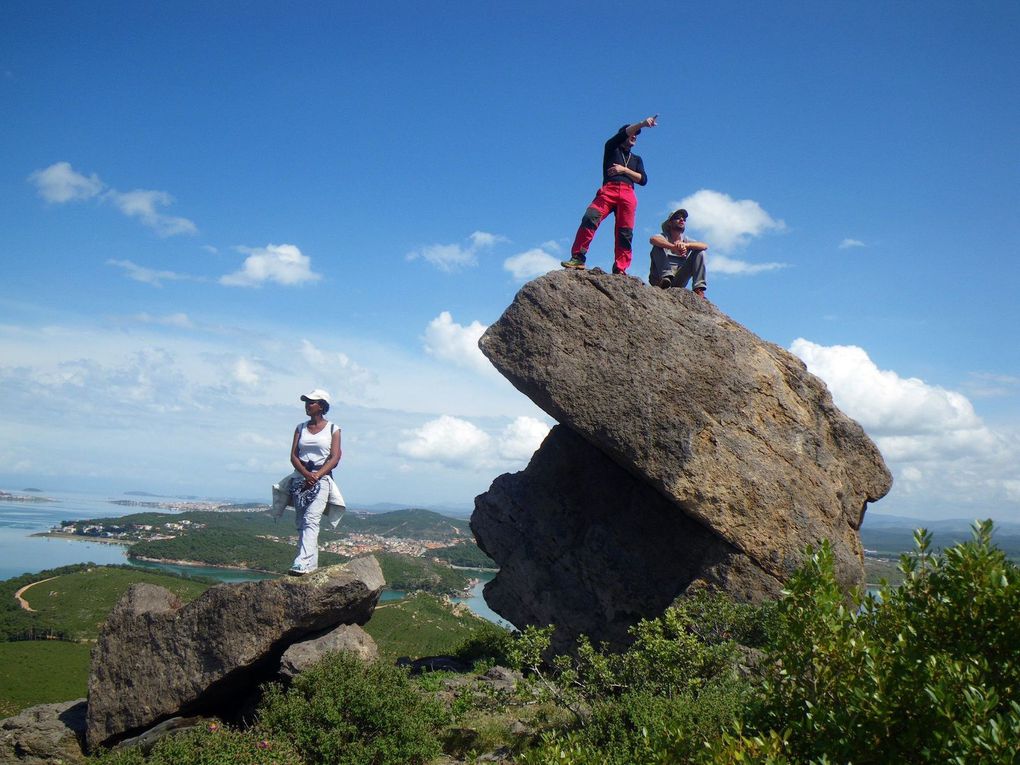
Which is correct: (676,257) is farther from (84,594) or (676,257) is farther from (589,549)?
(84,594)

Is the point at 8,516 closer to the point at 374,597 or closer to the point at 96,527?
the point at 96,527

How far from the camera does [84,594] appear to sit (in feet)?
154

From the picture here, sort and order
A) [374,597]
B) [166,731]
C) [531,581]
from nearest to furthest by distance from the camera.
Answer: [166,731] → [374,597] → [531,581]

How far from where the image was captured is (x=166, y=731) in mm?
9914

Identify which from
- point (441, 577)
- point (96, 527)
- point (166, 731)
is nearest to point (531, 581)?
point (166, 731)

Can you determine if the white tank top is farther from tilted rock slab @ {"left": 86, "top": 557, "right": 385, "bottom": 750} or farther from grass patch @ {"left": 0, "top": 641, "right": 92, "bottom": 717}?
grass patch @ {"left": 0, "top": 641, "right": 92, "bottom": 717}

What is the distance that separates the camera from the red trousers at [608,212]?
484 inches

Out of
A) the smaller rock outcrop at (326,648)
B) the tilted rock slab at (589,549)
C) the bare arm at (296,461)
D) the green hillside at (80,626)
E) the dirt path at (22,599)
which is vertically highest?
the bare arm at (296,461)

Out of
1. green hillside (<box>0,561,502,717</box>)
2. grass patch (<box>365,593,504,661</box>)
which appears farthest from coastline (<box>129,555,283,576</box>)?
grass patch (<box>365,593,504,661</box>)

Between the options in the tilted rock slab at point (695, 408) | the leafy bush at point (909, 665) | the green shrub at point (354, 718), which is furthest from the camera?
the tilted rock slab at point (695, 408)

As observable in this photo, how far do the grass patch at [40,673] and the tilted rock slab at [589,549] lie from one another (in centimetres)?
1607

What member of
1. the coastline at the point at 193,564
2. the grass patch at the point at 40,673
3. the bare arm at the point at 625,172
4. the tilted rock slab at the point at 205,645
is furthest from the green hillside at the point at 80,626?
the bare arm at the point at 625,172

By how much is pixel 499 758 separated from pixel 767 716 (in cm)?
485

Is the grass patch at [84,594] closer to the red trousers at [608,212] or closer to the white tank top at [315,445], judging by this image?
the white tank top at [315,445]
